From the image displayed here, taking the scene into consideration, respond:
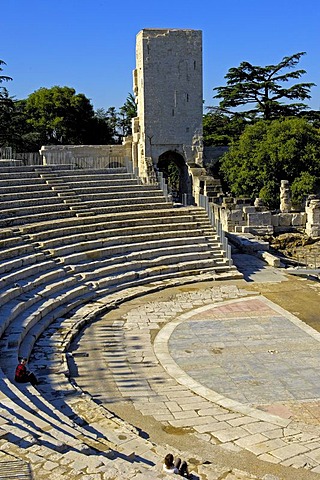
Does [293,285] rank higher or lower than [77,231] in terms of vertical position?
lower

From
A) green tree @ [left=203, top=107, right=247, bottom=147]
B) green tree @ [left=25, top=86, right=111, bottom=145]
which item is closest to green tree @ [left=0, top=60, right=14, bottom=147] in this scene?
green tree @ [left=25, top=86, right=111, bottom=145]

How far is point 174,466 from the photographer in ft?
19.4

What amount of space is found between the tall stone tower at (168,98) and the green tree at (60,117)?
1246 centimetres

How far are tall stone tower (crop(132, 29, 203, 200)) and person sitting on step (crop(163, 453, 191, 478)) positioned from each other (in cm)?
2225

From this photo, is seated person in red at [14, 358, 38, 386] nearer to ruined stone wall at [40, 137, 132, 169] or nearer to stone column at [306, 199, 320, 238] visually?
ruined stone wall at [40, 137, 132, 169]

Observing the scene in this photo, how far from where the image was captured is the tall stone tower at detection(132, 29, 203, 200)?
2812 centimetres

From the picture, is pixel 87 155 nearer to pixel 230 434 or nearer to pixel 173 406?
pixel 173 406

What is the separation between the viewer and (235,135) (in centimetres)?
4266

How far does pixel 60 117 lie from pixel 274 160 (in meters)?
17.2

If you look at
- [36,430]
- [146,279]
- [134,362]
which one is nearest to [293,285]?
[146,279]

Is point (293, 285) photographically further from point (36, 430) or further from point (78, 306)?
point (36, 430)

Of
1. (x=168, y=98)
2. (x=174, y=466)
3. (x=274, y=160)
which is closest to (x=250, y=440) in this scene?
(x=174, y=466)

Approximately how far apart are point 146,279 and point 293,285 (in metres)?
4.32

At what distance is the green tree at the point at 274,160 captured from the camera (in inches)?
1192
